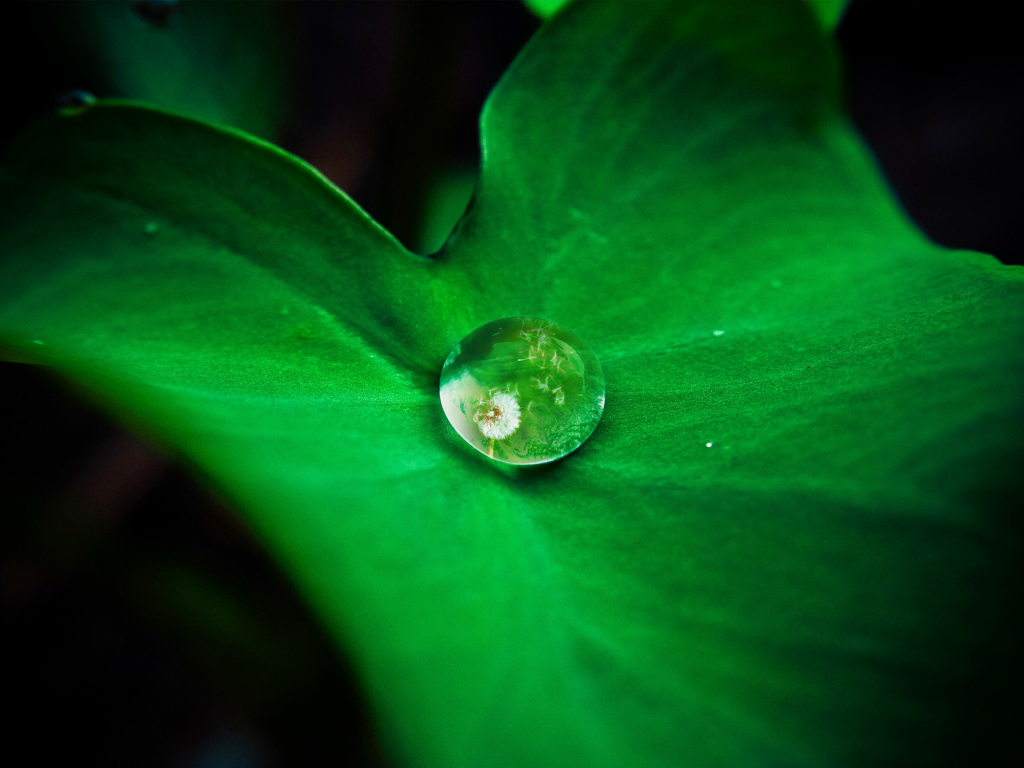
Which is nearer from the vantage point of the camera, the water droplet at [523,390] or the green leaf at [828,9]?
the water droplet at [523,390]

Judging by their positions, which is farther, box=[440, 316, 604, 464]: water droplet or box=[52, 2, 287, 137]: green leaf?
box=[52, 2, 287, 137]: green leaf

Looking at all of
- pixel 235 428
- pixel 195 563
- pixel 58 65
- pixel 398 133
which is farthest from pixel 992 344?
pixel 58 65

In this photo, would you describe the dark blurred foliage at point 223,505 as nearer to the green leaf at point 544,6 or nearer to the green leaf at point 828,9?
the green leaf at point 544,6

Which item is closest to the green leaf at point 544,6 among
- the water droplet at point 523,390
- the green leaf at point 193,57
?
the water droplet at point 523,390

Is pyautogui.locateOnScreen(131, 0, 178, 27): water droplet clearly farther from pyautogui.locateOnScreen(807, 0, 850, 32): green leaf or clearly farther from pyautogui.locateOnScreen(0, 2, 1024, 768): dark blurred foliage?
pyautogui.locateOnScreen(807, 0, 850, 32): green leaf

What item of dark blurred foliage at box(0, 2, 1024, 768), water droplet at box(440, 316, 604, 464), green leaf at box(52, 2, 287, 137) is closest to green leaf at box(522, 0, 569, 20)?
dark blurred foliage at box(0, 2, 1024, 768)

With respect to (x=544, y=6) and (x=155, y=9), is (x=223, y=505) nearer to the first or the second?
(x=544, y=6)
